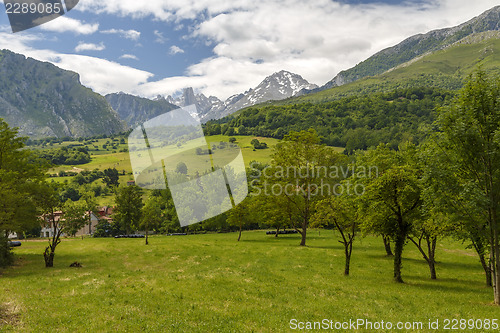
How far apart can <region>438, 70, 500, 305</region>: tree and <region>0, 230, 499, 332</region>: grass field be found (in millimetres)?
6378

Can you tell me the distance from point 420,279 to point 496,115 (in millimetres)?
18846

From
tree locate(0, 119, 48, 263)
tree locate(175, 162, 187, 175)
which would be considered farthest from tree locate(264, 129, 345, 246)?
tree locate(175, 162, 187, 175)

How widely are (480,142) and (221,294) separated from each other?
68.7ft

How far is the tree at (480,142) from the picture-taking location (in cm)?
1919

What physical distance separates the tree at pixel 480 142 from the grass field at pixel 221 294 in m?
6.38

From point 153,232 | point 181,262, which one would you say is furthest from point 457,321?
point 153,232

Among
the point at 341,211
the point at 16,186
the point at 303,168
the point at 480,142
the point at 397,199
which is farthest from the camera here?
the point at 303,168

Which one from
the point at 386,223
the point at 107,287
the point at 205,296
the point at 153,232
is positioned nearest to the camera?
the point at 205,296

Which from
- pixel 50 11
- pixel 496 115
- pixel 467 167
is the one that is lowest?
pixel 467 167

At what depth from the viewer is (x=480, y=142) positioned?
1938 cm

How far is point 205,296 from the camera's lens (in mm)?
20938

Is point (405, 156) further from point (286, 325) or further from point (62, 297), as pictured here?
point (62, 297)

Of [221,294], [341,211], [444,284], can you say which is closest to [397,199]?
[341,211]

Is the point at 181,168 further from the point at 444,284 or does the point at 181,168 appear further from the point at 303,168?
the point at 444,284
